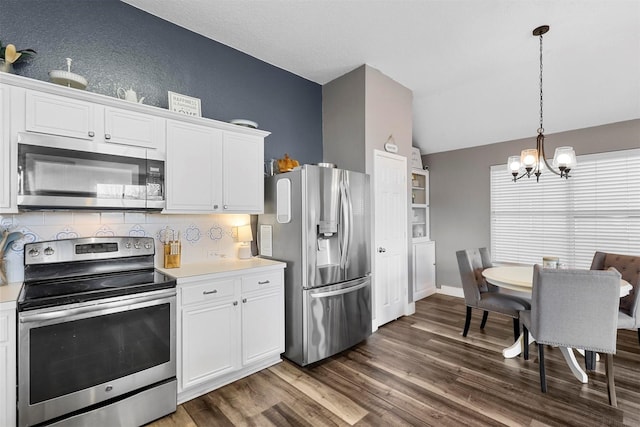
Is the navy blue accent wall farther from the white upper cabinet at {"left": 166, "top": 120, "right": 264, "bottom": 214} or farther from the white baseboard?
the white baseboard

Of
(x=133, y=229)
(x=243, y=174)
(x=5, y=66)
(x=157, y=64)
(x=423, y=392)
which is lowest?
(x=423, y=392)

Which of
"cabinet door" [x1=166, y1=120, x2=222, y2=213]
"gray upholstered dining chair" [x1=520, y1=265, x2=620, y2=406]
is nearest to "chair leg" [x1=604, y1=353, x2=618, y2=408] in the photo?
"gray upholstered dining chair" [x1=520, y1=265, x2=620, y2=406]

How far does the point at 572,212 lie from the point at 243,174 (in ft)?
14.7

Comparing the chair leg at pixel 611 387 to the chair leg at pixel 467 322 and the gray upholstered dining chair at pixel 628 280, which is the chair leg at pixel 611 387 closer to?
the gray upholstered dining chair at pixel 628 280

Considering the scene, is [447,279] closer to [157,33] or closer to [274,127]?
[274,127]

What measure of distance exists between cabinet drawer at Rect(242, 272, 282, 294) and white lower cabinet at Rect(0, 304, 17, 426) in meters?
1.36

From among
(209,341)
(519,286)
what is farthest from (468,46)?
(209,341)

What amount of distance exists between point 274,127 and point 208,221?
1347mm

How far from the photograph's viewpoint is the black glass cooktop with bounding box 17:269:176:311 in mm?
1631

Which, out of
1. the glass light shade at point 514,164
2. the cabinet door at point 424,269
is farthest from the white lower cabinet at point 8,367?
the cabinet door at point 424,269

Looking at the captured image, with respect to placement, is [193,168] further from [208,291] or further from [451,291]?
[451,291]

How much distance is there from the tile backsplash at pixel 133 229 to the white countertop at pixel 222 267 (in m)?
0.16

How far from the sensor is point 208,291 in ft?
7.50

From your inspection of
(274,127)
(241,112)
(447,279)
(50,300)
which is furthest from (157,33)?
(447,279)
